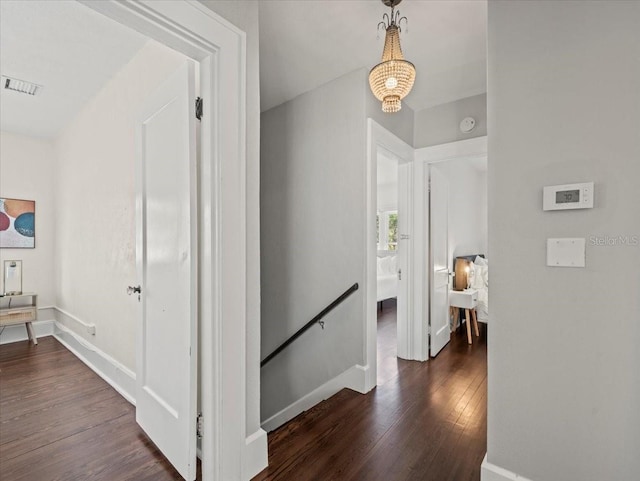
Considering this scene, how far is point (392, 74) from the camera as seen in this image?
176 centimetres

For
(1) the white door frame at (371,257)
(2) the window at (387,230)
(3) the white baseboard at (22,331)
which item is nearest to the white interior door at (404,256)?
(1) the white door frame at (371,257)

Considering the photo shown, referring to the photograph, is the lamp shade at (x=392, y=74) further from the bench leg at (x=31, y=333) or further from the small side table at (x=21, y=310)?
the bench leg at (x=31, y=333)

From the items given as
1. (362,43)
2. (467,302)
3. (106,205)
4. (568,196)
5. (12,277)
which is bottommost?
(467,302)

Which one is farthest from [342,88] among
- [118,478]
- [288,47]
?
[118,478]

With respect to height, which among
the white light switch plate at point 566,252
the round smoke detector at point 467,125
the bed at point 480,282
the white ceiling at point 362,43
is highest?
the white ceiling at point 362,43

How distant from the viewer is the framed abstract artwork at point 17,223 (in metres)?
4.05

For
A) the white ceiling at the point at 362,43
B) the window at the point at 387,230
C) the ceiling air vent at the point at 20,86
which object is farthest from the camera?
the window at the point at 387,230

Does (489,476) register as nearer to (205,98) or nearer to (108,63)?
(205,98)

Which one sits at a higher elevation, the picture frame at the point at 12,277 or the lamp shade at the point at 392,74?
the lamp shade at the point at 392,74

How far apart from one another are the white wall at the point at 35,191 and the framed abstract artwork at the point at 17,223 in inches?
2.2

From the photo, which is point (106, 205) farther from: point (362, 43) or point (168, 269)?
point (362, 43)

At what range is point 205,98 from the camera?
153 centimetres

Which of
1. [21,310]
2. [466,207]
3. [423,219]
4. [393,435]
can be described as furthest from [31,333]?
[466,207]

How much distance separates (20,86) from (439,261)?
4593 millimetres
